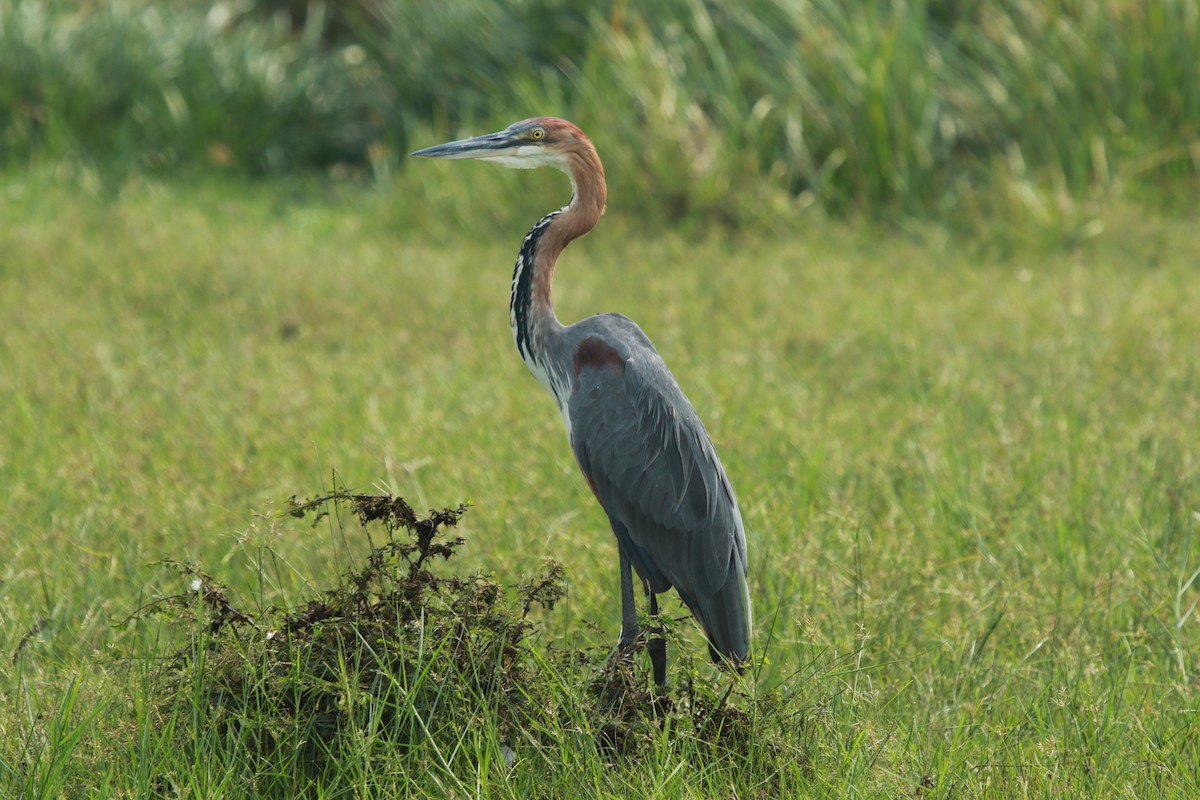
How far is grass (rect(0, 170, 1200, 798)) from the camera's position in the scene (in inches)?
109

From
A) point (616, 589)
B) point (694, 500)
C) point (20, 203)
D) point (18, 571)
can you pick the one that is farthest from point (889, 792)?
point (20, 203)

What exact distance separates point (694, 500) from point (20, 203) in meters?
6.75

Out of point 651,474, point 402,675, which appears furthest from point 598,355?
point 402,675

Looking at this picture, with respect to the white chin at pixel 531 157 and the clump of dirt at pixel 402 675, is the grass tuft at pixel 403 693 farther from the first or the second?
the white chin at pixel 531 157

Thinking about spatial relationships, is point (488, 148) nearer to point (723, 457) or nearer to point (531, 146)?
point (531, 146)

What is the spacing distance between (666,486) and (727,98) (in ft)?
19.0

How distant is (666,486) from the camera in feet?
10.1

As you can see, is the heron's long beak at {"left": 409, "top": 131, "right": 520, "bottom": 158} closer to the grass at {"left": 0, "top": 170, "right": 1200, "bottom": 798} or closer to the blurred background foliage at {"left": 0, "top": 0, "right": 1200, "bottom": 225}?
the grass at {"left": 0, "top": 170, "right": 1200, "bottom": 798}

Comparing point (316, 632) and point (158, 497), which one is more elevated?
point (316, 632)

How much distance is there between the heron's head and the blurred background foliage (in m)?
4.77

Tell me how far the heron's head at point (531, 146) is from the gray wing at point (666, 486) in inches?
20.1

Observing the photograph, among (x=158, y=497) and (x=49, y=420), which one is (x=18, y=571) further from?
(x=49, y=420)

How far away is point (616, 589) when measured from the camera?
11.8ft

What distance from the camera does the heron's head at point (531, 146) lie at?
325cm
